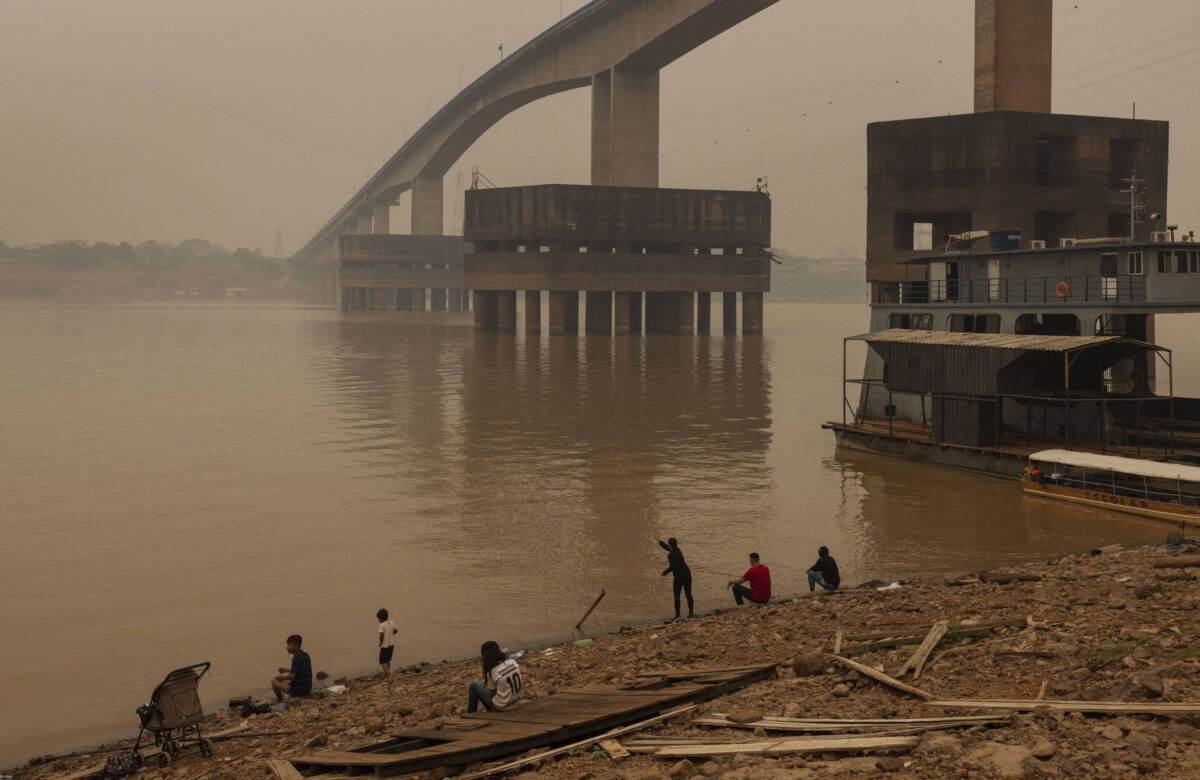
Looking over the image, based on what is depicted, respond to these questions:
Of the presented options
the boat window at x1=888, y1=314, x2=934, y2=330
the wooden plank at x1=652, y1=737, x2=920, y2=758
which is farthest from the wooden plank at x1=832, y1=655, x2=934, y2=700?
the boat window at x1=888, y1=314, x2=934, y2=330

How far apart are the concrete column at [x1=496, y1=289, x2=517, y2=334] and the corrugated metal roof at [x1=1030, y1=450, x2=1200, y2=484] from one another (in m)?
94.3

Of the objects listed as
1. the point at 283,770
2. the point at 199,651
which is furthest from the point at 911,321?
the point at 283,770

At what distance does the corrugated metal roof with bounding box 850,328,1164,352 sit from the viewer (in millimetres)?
33281

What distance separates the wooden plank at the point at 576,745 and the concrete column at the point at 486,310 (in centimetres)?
11066

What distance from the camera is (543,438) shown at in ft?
153

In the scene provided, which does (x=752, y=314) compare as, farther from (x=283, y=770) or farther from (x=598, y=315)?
(x=283, y=770)

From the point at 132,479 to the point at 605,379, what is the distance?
37.4 metres

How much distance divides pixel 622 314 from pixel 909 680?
104m

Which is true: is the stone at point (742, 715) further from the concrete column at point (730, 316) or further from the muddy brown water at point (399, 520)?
the concrete column at point (730, 316)

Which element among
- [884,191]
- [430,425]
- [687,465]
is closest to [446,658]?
[687,465]

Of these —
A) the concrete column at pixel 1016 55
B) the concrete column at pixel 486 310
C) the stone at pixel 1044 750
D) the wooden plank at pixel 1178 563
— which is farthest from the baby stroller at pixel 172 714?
the concrete column at pixel 486 310

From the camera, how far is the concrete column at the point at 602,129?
107312 mm

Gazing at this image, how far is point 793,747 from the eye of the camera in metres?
11.3

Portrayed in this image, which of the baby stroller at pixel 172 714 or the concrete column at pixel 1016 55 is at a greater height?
the concrete column at pixel 1016 55
